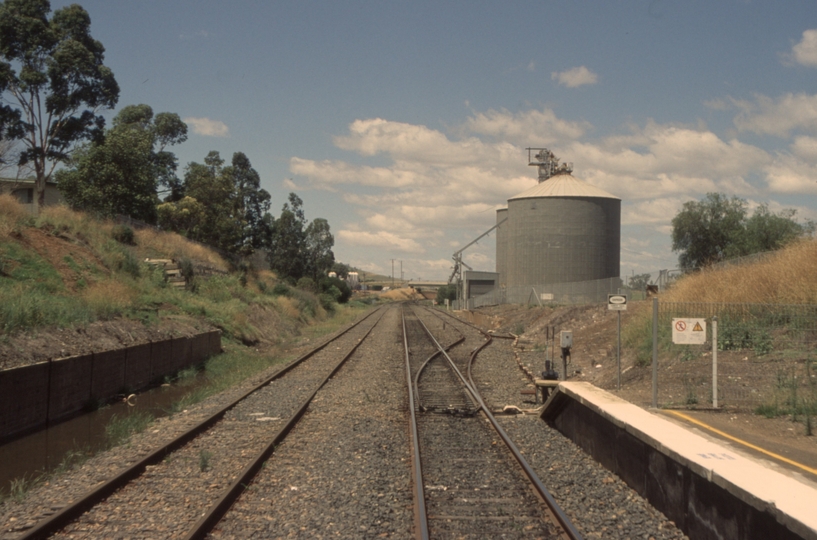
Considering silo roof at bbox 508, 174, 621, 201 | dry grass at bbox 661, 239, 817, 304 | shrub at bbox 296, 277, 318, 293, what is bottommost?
dry grass at bbox 661, 239, 817, 304

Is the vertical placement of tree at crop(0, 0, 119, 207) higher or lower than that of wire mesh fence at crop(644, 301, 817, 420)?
higher

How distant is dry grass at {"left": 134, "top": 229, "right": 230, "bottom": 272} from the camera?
1337 inches

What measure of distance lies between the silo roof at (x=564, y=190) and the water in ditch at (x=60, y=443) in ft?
136

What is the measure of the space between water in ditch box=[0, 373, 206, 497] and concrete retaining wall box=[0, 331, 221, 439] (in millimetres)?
292

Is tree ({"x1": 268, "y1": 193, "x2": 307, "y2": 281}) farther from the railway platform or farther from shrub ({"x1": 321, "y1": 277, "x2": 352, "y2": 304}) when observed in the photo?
the railway platform

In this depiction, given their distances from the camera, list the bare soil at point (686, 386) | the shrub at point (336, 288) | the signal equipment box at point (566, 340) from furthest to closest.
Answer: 1. the shrub at point (336, 288)
2. the signal equipment box at point (566, 340)
3. the bare soil at point (686, 386)

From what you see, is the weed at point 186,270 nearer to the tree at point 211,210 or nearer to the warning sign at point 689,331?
the tree at point 211,210

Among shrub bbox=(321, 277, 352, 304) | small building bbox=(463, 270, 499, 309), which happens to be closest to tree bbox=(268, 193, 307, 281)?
shrub bbox=(321, 277, 352, 304)

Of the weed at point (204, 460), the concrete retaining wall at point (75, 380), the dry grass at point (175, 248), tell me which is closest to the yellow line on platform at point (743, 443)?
the weed at point (204, 460)

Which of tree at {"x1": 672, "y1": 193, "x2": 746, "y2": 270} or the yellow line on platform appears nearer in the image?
the yellow line on platform

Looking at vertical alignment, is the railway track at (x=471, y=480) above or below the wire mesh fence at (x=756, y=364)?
below

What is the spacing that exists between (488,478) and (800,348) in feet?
19.4

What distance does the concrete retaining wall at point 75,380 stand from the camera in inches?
427

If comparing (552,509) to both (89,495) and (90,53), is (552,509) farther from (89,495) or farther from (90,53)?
(90,53)
